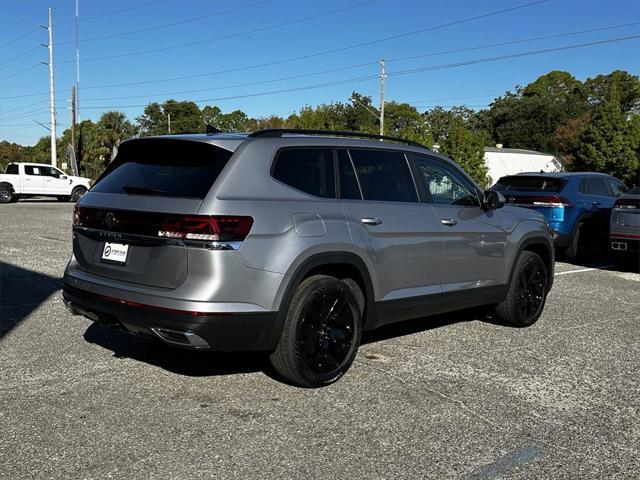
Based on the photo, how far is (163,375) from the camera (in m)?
4.75

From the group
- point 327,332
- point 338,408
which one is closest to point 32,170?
point 327,332

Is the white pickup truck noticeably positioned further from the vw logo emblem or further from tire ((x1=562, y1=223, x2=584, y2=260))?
the vw logo emblem

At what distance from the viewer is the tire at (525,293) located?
6.39m

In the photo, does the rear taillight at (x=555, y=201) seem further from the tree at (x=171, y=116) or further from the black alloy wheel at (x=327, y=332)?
the tree at (x=171, y=116)

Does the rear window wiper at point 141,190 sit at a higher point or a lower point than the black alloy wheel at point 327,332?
higher

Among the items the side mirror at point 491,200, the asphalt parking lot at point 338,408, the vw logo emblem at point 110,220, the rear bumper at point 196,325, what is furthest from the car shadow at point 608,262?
the vw logo emblem at point 110,220

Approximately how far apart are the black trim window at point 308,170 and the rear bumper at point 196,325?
95cm

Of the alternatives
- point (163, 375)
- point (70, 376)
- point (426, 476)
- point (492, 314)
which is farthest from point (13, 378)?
point (492, 314)

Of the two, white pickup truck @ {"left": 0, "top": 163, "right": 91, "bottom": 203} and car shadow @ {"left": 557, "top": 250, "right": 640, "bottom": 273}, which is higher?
white pickup truck @ {"left": 0, "top": 163, "right": 91, "bottom": 203}

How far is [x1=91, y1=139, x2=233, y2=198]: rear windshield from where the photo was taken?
4121 millimetres

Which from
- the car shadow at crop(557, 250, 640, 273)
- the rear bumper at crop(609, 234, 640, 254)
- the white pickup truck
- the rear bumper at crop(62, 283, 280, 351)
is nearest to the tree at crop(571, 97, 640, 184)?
the white pickup truck

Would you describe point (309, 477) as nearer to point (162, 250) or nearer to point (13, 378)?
point (162, 250)

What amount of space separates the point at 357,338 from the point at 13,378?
2523 millimetres

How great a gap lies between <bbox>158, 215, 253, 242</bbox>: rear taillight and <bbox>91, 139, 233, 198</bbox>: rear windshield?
18 centimetres
